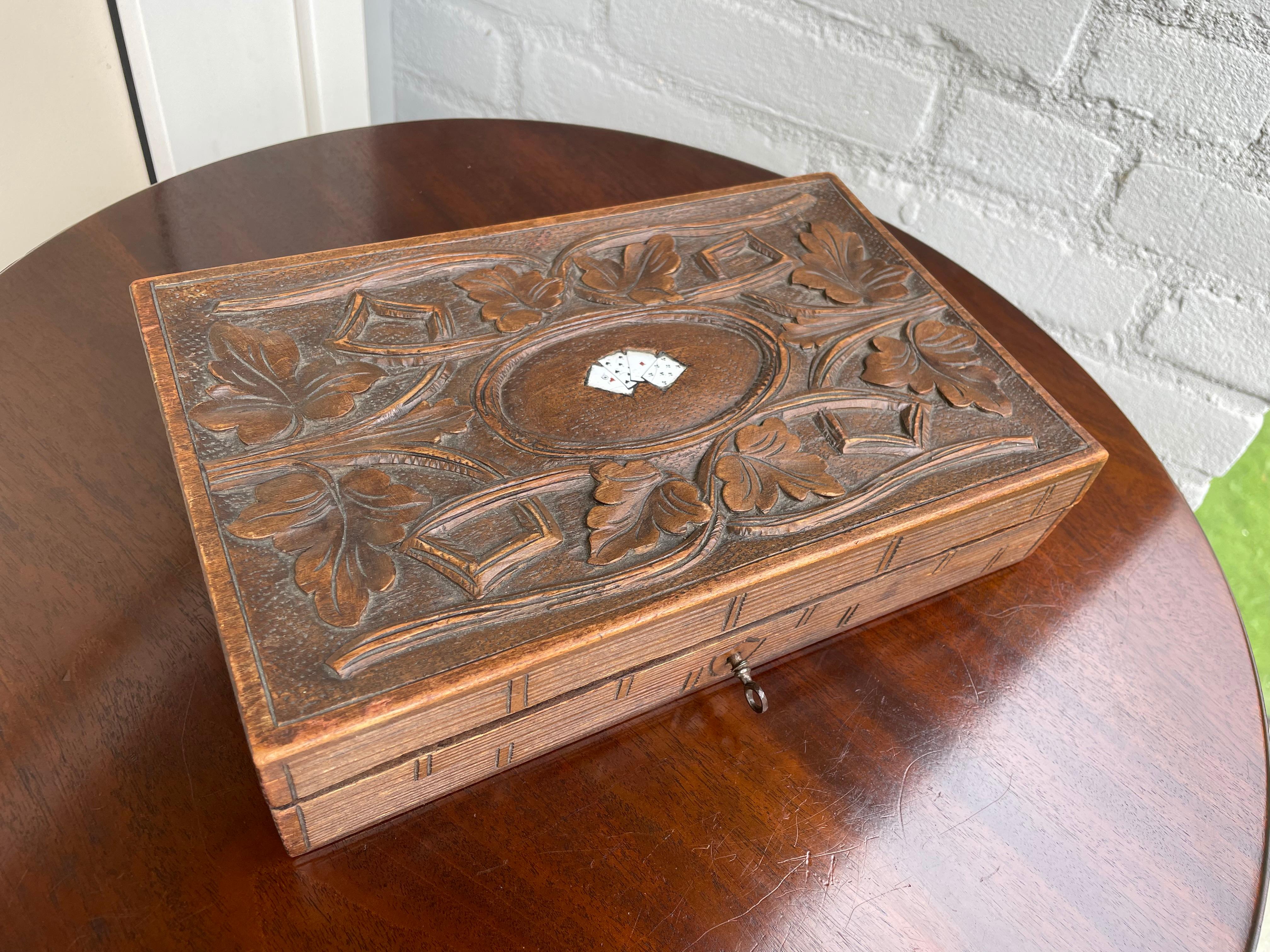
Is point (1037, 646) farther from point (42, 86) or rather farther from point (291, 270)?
point (42, 86)

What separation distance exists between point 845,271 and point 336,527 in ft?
1.74

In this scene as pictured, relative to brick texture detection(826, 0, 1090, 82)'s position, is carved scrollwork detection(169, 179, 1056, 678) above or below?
below

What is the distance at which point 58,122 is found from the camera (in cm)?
120

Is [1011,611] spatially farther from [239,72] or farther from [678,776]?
[239,72]

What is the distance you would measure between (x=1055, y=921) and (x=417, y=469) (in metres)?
0.51

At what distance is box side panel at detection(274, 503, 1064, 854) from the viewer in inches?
21.7

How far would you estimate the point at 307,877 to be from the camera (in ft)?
1.82

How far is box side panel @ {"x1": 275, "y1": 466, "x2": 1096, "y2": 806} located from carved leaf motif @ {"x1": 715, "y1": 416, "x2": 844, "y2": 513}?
56mm

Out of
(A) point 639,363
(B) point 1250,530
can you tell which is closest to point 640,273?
(A) point 639,363

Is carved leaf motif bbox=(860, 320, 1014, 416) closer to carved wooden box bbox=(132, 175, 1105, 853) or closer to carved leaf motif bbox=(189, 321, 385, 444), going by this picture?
carved wooden box bbox=(132, 175, 1105, 853)

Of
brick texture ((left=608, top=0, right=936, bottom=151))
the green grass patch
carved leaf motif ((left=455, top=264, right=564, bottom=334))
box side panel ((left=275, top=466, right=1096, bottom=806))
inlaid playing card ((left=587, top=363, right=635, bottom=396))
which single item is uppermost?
brick texture ((left=608, top=0, right=936, bottom=151))

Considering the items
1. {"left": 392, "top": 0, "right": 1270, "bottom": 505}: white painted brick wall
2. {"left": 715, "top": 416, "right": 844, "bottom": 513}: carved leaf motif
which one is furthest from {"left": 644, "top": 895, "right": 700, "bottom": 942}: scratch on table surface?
{"left": 392, "top": 0, "right": 1270, "bottom": 505}: white painted brick wall

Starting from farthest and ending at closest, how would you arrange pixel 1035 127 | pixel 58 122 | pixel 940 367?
pixel 58 122 < pixel 1035 127 < pixel 940 367

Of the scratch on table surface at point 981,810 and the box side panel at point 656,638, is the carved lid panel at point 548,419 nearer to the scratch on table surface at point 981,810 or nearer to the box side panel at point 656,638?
the box side panel at point 656,638
